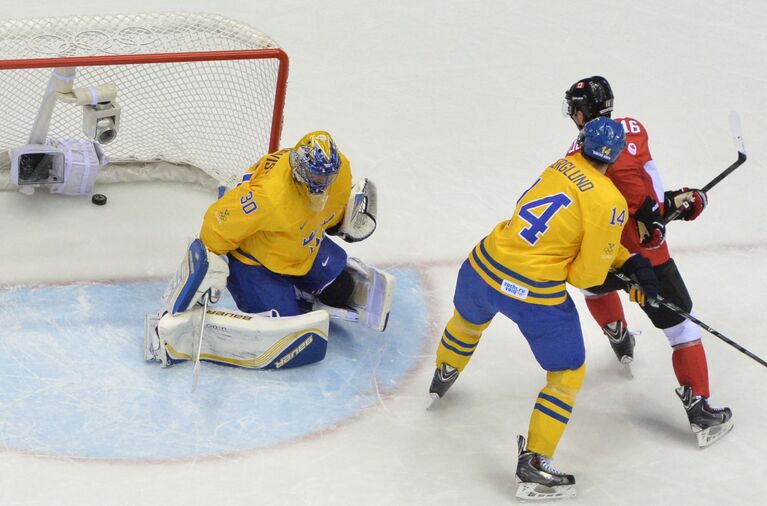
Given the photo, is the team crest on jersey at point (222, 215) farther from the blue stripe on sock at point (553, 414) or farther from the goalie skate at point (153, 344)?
the blue stripe on sock at point (553, 414)

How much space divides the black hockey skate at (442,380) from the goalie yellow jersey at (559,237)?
1.45 feet

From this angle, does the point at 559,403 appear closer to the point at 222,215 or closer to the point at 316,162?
the point at 316,162

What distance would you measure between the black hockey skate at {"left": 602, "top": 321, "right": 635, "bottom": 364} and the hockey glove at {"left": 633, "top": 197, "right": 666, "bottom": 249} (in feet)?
1.59

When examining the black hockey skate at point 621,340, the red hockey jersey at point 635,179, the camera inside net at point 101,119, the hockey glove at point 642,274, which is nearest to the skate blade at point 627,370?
the black hockey skate at point 621,340

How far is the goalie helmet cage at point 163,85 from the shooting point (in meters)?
4.70

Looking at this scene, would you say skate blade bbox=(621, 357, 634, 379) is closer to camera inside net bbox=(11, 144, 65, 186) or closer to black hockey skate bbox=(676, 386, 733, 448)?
black hockey skate bbox=(676, 386, 733, 448)

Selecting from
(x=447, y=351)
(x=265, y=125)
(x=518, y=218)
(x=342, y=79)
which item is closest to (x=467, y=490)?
(x=447, y=351)

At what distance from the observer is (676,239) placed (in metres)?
5.63

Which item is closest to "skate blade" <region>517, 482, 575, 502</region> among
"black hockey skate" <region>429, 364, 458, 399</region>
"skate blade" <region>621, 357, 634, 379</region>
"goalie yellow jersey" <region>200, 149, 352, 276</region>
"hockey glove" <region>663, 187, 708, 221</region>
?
"black hockey skate" <region>429, 364, 458, 399</region>

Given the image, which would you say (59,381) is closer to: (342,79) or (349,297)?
(349,297)

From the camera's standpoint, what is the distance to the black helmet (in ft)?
14.3

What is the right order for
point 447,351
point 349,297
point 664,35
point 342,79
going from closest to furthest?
point 447,351, point 349,297, point 342,79, point 664,35

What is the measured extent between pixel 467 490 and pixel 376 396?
545 mm

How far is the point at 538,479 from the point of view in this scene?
165 inches
